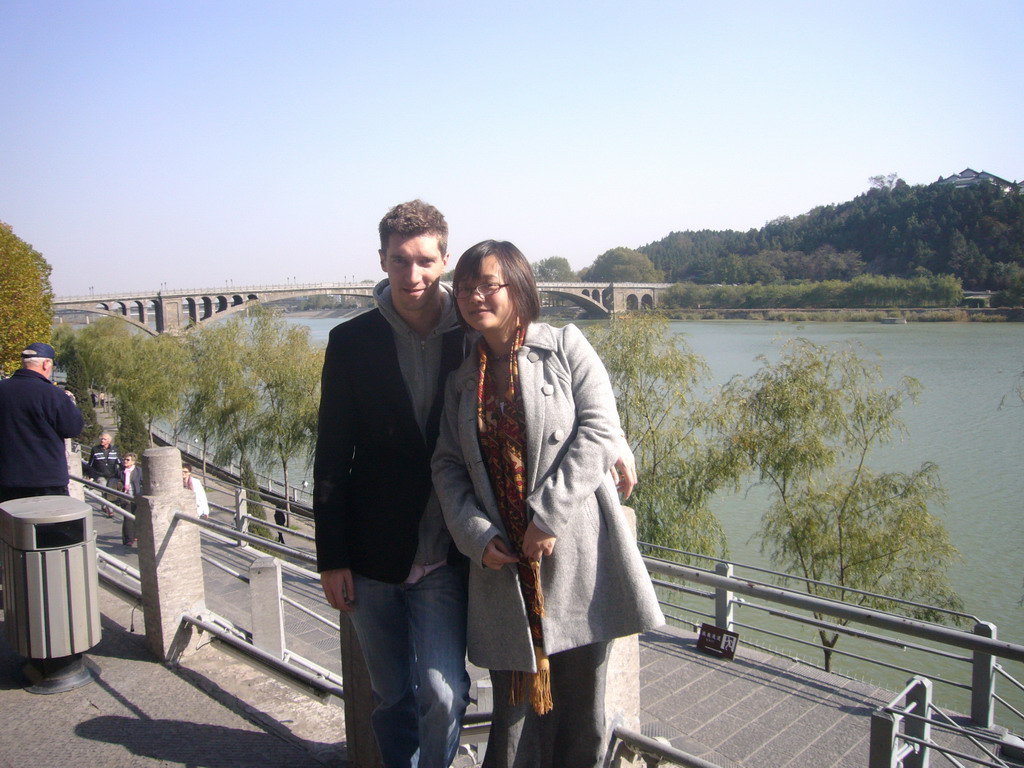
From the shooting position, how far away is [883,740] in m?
1.55

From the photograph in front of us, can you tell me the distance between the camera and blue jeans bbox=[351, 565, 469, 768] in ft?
6.01

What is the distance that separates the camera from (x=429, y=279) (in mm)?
1916

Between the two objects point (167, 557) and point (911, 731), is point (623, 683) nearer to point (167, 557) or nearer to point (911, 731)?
point (911, 731)

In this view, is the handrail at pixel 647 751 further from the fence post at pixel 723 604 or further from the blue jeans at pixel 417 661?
the fence post at pixel 723 604

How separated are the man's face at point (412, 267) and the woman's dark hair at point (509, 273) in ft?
0.51

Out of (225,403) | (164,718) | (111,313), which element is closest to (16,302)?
(225,403)

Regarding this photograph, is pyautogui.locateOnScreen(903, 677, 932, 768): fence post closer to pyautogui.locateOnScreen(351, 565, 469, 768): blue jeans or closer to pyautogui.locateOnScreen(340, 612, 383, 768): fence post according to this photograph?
pyautogui.locateOnScreen(351, 565, 469, 768): blue jeans

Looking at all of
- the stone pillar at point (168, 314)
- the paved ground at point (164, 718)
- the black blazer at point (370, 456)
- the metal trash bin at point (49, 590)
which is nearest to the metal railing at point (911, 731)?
the paved ground at point (164, 718)

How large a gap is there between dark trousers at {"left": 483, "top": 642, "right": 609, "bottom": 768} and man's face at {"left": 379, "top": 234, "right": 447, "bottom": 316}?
88 centimetres

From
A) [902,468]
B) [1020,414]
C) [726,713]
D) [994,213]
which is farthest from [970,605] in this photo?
[994,213]

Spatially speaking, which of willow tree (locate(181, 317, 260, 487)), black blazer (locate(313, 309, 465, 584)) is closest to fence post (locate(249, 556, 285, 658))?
black blazer (locate(313, 309, 465, 584))

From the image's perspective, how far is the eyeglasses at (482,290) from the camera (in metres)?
1.72

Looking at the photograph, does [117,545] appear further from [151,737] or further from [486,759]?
[486,759]

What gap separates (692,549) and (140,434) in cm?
2050
